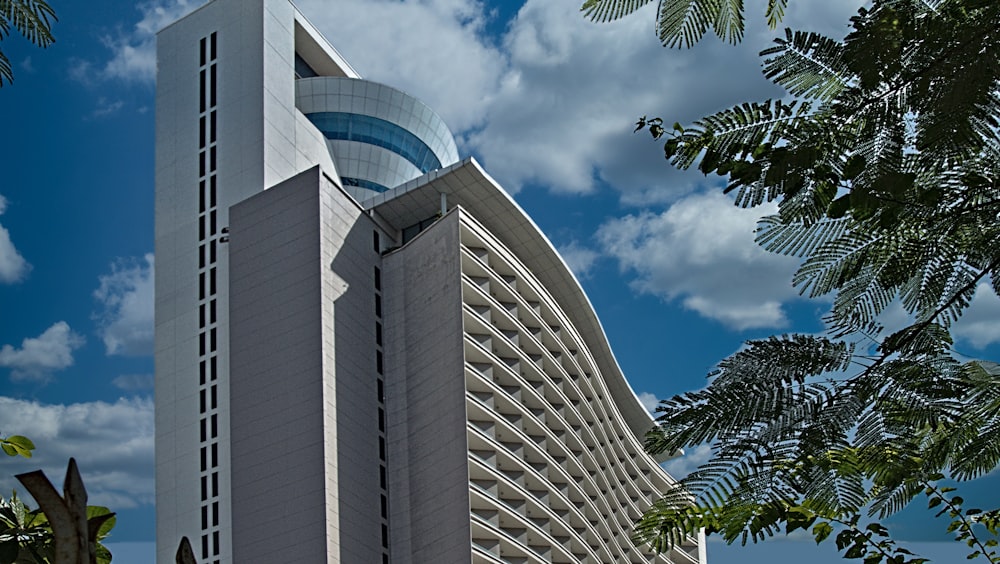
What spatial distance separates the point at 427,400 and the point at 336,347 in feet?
18.6

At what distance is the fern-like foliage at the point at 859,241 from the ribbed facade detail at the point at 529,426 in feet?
166

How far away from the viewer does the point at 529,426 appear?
61.1 m

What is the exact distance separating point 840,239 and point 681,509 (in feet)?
4.33

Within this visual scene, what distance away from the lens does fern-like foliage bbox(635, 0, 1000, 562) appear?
4.18 meters

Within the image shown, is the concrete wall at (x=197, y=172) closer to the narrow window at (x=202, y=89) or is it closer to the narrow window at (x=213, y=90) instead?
the narrow window at (x=202, y=89)

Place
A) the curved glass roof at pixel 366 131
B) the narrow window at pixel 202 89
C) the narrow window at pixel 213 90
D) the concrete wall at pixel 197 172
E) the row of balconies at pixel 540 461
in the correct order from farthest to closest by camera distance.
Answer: the curved glass roof at pixel 366 131 < the narrow window at pixel 202 89 < the narrow window at pixel 213 90 < the concrete wall at pixel 197 172 < the row of balconies at pixel 540 461

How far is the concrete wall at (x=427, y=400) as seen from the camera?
55.5 metres

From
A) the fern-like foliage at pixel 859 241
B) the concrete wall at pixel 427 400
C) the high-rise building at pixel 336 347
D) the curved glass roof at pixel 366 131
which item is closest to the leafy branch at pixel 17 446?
the fern-like foliage at pixel 859 241

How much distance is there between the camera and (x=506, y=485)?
5716 centimetres

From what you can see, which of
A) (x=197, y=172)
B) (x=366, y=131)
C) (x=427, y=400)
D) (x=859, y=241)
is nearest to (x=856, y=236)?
(x=859, y=241)

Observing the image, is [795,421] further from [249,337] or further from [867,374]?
[249,337]

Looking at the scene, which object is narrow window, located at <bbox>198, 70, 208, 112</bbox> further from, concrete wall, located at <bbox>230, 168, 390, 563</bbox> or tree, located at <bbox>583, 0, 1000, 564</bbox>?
tree, located at <bbox>583, 0, 1000, 564</bbox>

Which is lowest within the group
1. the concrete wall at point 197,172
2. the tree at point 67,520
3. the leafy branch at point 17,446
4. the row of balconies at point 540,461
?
the tree at point 67,520

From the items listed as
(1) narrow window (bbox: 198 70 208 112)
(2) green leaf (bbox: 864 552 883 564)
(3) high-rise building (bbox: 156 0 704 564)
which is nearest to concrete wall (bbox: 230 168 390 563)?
(3) high-rise building (bbox: 156 0 704 564)
